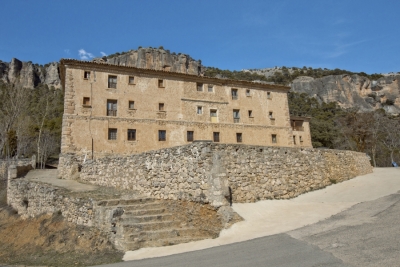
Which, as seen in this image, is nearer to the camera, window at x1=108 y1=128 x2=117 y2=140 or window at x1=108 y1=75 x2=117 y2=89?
window at x1=108 y1=128 x2=117 y2=140

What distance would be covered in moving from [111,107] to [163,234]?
18.8 meters

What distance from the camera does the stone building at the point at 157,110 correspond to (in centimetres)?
2336

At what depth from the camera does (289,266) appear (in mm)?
5137

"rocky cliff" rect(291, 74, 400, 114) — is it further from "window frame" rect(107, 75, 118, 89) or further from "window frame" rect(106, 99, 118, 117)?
"window frame" rect(106, 99, 118, 117)

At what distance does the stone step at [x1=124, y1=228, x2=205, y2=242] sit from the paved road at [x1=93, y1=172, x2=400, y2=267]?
1.19 m

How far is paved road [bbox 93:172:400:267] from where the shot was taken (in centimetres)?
518

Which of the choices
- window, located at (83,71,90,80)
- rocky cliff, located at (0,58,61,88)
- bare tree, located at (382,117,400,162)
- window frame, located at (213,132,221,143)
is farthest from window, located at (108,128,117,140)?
rocky cliff, located at (0,58,61,88)

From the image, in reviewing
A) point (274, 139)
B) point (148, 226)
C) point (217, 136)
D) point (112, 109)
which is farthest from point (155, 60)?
point (148, 226)

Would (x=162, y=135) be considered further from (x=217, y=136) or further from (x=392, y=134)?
(x=392, y=134)

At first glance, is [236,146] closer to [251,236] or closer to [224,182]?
[224,182]

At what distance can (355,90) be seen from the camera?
86125mm

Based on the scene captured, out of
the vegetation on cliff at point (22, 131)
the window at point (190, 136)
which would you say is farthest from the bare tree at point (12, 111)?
the window at point (190, 136)

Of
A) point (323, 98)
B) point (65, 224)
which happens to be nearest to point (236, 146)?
point (65, 224)

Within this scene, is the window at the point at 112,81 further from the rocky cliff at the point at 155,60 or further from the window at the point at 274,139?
the rocky cliff at the point at 155,60
